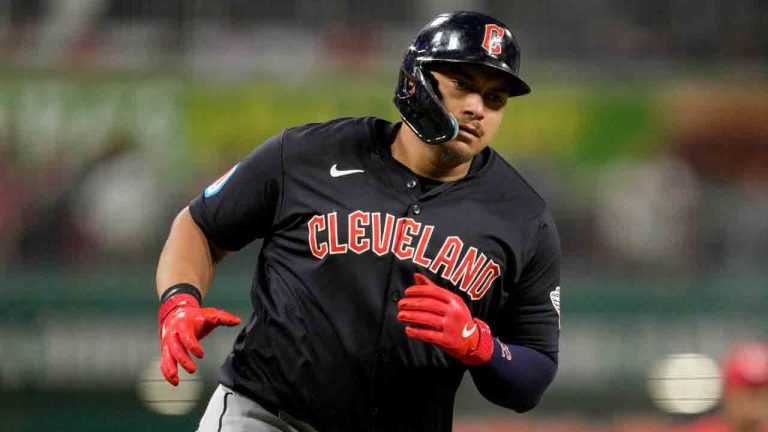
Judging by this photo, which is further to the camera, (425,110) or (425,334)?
(425,110)

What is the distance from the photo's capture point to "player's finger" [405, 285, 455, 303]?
2680 millimetres

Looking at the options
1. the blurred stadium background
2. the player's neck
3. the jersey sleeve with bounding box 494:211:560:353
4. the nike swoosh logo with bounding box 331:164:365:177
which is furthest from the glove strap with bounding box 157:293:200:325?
the blurred stadium background

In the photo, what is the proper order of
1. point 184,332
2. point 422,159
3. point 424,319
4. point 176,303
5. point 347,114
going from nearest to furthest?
point 424,319
point 184,332
point 176,303
point 422,159
point 347,114

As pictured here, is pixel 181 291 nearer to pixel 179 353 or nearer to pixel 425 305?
pixel 179 353

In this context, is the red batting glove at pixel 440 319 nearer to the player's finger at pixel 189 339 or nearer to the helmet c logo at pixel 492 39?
the player's finger at pixel 189 339

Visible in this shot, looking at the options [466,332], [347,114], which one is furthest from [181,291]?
[347,114]

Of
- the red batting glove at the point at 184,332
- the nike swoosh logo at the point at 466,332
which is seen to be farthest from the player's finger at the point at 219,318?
the nike swoosh logo at the point at 466,332

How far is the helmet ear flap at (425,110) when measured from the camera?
282cm

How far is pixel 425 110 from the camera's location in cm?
286

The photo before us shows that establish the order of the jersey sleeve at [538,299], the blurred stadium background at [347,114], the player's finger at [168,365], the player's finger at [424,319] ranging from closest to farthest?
the player's finger at [424,319] < the player's finger at [168,365] < the jersey sleeve at [538,299] < the blurred stadium background at [347,114]

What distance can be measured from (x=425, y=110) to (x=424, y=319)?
1.68ft

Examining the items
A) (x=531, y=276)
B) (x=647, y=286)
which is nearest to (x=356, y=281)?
(x=531, y=276)

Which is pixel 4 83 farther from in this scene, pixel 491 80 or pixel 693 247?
pixel 491 80

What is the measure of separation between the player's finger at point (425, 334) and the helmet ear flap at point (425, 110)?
456mm
